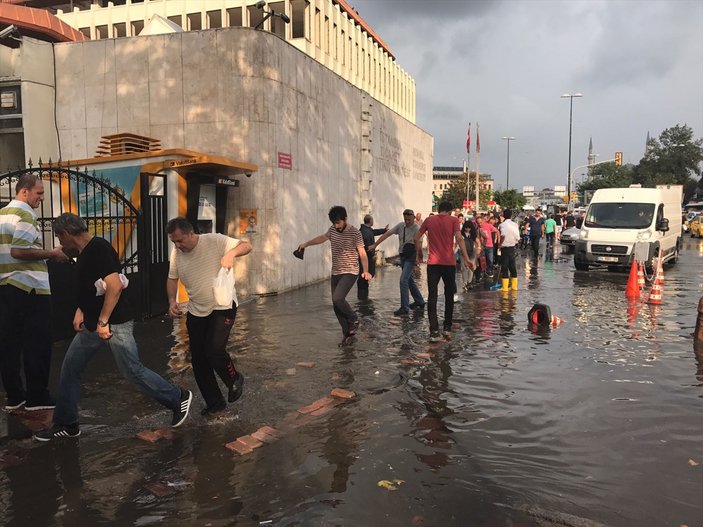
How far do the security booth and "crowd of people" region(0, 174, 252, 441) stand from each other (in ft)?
12.1

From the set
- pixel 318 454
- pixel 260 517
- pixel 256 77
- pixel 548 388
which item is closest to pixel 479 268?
pixel 256 77

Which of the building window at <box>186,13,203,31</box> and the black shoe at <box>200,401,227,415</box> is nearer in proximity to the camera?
the black shoe at <box>200,401,227,415</box>

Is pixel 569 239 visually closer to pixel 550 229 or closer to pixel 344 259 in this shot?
pixel 550 229

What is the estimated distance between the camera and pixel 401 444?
430 centimetres

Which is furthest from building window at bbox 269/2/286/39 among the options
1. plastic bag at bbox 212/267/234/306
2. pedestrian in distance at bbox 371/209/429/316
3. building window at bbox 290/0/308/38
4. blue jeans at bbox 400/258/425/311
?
plastic bag at bbox 212/267/234/306

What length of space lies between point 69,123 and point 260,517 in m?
12.0

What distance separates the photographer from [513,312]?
10.1 meters

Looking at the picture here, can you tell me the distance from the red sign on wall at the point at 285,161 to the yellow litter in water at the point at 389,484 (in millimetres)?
9540

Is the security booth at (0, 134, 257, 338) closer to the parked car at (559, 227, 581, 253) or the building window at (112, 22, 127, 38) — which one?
the parked car at (559, 227, 581, 253)

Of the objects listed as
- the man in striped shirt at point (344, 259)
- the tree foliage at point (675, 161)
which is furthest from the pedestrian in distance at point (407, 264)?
the tree foliage at point (675, 161)

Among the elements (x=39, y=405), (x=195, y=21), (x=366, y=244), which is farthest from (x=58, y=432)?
(x=195, y=21)

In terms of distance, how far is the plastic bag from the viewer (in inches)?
185

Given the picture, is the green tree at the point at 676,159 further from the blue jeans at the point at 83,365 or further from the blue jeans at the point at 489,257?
the blue jeans at the point at 83,365

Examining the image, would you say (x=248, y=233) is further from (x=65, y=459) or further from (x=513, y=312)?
(x=65, y=459)
